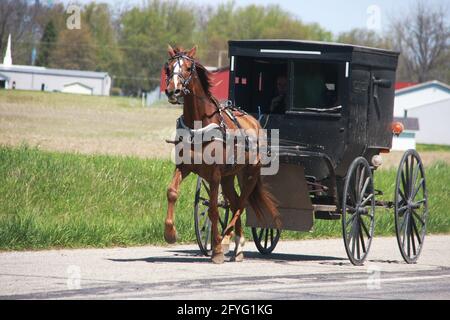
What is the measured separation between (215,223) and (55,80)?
95.2 meters

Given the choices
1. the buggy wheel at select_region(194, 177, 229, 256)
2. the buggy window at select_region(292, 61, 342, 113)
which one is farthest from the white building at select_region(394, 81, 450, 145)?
the buggy wheel at select_region(194, 177, 229, 256)

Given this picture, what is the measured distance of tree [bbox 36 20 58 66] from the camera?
9375 cm

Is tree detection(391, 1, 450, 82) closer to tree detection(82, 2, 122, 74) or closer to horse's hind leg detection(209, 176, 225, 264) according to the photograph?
tree detection(82, 2, 122, 74)

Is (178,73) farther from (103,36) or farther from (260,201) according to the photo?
(103,36)

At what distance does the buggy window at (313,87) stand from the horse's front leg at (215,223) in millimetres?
2320

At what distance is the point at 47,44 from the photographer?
104m

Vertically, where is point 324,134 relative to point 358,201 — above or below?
above

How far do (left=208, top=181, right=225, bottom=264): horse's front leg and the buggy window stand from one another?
7.61 ft

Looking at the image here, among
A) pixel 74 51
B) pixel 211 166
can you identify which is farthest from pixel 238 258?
pixel 74 51

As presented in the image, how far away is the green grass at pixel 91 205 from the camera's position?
1383cm

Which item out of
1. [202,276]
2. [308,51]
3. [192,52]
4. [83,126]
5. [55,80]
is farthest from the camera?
[55,80]

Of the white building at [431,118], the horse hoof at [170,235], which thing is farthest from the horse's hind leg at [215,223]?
the white building at [431,118]

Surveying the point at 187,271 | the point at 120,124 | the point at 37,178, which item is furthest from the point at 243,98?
the point at 120,124

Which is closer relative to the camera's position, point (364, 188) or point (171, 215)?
point (171, 215)
